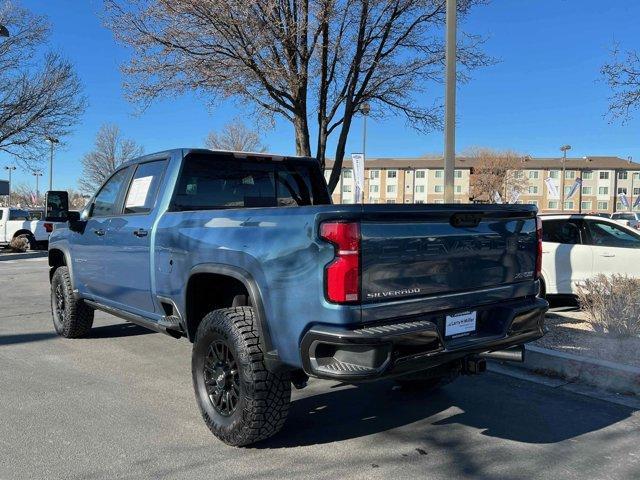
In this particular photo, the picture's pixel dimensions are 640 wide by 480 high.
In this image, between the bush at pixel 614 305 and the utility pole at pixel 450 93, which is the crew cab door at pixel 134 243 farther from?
the bush at pixel 614 305

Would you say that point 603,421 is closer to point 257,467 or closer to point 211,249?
point 257,467

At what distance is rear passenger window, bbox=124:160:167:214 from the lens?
5.05 m

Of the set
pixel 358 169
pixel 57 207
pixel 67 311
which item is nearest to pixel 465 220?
pixel 57 207

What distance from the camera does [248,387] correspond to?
356 cm

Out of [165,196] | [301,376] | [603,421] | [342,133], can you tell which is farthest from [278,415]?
[342,133]

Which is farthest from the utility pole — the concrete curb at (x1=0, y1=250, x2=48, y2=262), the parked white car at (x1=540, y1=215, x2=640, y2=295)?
the concrete curb at (x1=0, y1=250, x2=48, y2=262)

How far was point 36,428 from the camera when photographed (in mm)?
4094

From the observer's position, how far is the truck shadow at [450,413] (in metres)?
4.11

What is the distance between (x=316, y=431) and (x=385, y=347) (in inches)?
52.8

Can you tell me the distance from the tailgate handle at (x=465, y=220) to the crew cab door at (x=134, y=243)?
8.36ft

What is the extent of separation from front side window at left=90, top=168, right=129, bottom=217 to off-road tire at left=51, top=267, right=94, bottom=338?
3.43 ft

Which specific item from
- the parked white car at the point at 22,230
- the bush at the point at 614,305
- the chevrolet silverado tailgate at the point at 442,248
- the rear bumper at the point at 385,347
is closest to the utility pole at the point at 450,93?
the bush at the point at 614,305

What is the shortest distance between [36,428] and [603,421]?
424 centimetres

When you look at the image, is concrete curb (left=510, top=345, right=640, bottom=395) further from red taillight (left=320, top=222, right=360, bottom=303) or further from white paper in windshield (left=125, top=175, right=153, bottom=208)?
white paper in windshield (left=125, top=175, right=153, bottom=208)
